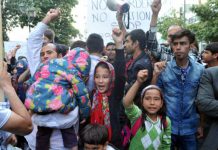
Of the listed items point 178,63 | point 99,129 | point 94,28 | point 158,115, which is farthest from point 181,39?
point 94,28

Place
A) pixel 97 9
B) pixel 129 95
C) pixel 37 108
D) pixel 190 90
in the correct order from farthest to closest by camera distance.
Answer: pixel 97 9 → pixel 190 90 → pixel 129 95 → pixel 37 108

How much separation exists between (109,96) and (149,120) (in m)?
0.46

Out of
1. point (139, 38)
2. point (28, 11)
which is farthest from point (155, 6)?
point (28, 11)

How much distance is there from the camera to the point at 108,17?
23.0ft

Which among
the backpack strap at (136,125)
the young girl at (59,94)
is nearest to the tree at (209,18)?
the backpack strap at (136,125)

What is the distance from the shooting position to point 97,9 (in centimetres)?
706

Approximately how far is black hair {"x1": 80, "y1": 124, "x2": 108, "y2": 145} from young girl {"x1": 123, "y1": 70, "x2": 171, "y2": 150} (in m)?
0.46

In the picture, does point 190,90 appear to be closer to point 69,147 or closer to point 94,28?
point 69,147

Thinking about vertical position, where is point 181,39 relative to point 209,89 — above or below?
above

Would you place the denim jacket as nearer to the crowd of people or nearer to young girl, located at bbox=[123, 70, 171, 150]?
the crowd of people

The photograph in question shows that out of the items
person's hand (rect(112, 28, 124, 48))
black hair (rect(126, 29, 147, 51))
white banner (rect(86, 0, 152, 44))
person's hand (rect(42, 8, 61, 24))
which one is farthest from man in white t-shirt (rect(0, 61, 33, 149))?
white banner (rect(86, 0, 152, 44))

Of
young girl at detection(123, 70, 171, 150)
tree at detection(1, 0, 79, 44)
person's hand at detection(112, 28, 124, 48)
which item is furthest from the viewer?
tree at detection(1, 0, 79, 44)

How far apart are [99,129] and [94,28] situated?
3.79m

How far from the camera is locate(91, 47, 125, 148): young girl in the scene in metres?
3.96
